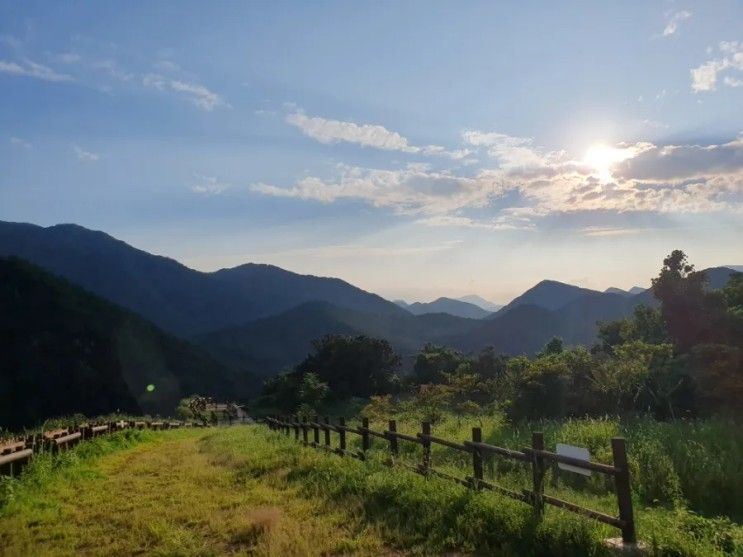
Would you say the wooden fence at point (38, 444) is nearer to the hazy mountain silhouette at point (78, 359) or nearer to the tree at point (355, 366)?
the tree at point (355, 366)

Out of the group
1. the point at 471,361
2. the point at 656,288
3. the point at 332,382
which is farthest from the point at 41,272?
the point at 656,288

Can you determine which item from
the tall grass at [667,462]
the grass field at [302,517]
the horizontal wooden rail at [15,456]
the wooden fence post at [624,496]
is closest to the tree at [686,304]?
the tall grass at [667,462]

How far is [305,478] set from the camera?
38.1 ft

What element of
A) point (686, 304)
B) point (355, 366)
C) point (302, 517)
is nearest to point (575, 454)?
point (302, 517)

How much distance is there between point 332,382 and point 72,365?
7019 centimetres

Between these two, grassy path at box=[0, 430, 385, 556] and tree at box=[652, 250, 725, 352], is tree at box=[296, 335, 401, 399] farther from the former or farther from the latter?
grassy path at box=[0, 430, 385, 556]

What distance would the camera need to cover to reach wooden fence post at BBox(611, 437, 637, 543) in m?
6.82

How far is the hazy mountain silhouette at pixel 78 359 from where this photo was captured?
110 m

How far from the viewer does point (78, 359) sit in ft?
392

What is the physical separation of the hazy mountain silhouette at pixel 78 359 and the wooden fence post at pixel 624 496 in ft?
352

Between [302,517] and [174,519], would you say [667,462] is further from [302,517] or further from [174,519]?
[174,519]

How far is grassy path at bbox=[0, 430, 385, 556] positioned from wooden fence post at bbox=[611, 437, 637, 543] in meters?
3.01

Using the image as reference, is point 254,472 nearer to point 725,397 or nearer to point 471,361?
point 725,397

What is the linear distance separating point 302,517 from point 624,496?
467cm
